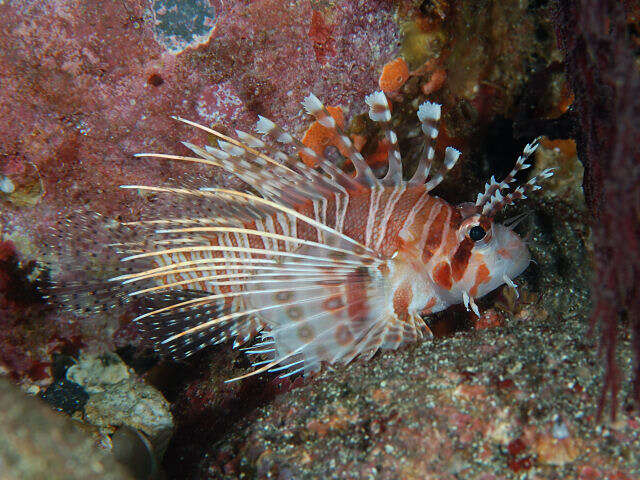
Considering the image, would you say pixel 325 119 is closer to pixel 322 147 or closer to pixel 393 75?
pixel 322 147

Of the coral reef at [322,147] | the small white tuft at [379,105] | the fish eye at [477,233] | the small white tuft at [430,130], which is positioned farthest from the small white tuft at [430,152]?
the coral reef at [322,147]

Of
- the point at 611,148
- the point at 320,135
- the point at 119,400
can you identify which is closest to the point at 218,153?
the point at 320,135

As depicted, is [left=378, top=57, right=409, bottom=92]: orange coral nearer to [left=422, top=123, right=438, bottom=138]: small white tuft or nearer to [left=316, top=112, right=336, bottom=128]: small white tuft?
[left=422, top=123, right=438, bottom=138]: small white tuft

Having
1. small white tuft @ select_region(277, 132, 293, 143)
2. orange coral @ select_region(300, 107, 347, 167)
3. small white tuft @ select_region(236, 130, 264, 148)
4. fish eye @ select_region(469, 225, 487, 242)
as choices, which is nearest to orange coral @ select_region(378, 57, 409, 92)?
orange coral @ select_region(300, 107, 347, 167)

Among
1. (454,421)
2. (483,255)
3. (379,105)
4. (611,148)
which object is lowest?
(454,421)

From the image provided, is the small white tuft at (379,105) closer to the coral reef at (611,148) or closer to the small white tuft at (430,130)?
the small white tuft at (430,130)

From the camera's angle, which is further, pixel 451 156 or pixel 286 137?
pixel 451 156
